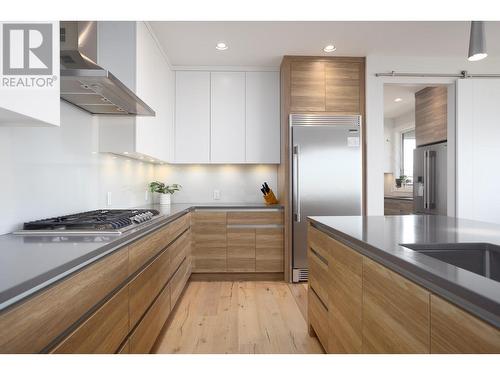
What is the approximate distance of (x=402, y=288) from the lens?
1000 millimetres

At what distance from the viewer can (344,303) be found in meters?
1.55

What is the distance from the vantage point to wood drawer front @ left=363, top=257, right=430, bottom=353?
90 centimetres

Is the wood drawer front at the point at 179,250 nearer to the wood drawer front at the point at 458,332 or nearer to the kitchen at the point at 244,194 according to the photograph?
the kitchen at the point at 244,194

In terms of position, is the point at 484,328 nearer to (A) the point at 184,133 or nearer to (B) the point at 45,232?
(B) the point at 45,232

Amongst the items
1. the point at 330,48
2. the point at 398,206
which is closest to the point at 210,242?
the point at 330,48

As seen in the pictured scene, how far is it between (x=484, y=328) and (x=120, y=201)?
2891mm

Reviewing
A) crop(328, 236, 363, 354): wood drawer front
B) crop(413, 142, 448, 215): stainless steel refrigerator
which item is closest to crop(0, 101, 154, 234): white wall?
crop(328, 236, 363, 354): wood drawer front

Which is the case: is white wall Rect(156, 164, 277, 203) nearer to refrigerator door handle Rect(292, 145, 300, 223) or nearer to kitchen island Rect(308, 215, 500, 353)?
refrigerator door handle Rect(292, 145, 300, 223)

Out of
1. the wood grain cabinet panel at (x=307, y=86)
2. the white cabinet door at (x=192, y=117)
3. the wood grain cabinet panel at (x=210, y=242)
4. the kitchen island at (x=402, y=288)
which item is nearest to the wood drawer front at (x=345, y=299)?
the kitchen island at (x=402, y=288)

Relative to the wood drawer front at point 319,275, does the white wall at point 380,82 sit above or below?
above

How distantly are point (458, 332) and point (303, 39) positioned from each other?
3099 millimetres

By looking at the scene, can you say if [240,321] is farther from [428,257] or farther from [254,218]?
[428,257]

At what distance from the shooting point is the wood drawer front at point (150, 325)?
1.63m

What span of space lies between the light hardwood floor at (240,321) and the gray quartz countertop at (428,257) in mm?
894
